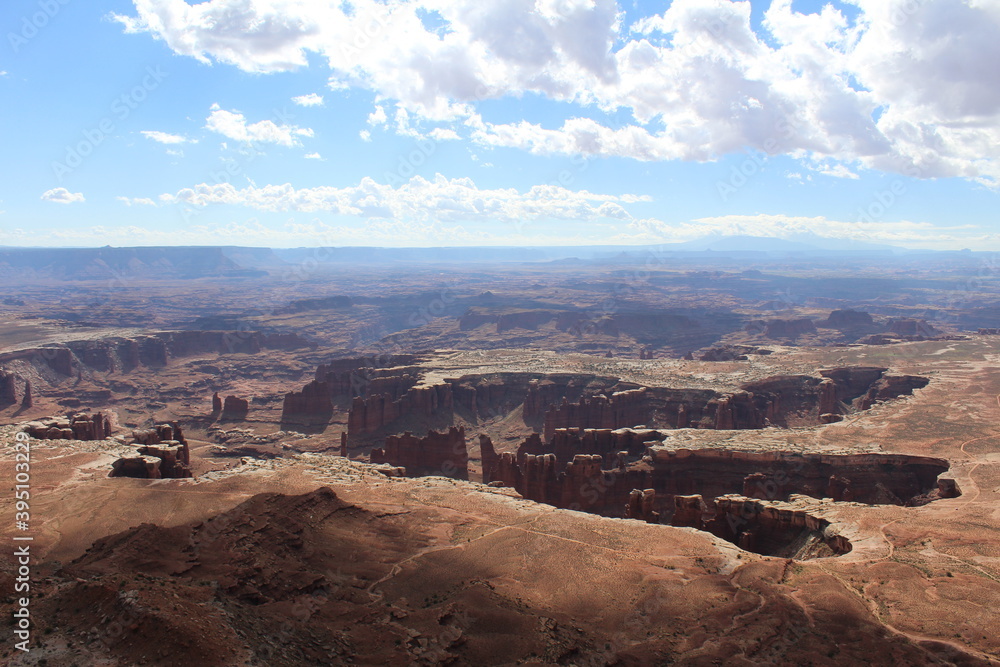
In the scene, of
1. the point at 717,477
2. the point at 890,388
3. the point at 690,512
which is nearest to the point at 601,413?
the point at 717,477

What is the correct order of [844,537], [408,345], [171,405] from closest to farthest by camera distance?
1. [844,537]
2. [171,405]
3. [408,345]

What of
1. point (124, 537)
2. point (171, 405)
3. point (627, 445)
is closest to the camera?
point (124, 537)

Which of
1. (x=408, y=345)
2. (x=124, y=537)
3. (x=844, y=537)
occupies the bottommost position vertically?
(x=408, y=345)

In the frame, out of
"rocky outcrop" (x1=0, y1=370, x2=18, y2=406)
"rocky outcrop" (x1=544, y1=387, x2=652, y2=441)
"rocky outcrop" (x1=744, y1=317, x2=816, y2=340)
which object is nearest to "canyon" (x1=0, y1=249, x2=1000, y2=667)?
"rocky outcrop" (x1=544, y1=387, x2=652, y2=441)

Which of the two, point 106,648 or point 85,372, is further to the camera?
point 85,372

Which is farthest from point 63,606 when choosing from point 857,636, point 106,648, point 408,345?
point 408,345

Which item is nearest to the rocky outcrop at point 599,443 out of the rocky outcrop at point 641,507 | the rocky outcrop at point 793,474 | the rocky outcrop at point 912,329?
the rocky outcrop at point 793,474

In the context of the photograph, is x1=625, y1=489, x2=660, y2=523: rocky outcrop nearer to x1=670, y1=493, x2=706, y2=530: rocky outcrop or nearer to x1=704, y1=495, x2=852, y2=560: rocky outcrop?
x1=670, y1=493, x2=706, y2=530: rocky outcrop

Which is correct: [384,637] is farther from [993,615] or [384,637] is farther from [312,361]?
[312,361]
